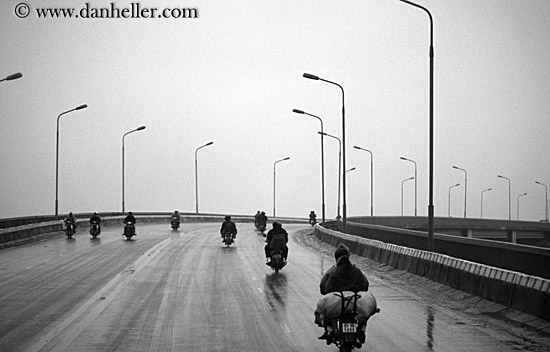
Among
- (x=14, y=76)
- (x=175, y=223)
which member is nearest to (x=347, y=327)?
(x=14, y=76)

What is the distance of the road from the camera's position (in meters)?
13.3

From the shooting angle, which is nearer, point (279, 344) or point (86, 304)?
point (279, 344)

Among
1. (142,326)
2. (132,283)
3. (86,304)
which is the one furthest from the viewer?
(132,283)

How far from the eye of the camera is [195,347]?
501 inches

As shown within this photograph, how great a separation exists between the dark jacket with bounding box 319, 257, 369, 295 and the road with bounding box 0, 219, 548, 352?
1057 millimetres

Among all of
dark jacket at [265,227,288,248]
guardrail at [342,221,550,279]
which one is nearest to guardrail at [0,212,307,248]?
dark jacket at [265,227,288,248]

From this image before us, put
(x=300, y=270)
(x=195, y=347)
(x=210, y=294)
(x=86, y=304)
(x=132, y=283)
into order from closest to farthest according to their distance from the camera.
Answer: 1. (x=195, y=347)
2. (x=86, y=304)
3. (x=210, y=294)
4. (x=132, y=283)
5. (x=300, y=270)

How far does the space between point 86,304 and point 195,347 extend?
635cm

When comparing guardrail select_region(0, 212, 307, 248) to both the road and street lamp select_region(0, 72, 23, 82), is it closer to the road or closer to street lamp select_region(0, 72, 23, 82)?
street lamp select_region(0, 72, 23, 82)

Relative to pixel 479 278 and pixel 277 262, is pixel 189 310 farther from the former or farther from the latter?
pixel 277 262

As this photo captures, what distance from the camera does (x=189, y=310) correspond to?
17266mm

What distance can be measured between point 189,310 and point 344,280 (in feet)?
19.1

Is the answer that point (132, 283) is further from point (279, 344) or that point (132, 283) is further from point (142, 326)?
point (279, 344)

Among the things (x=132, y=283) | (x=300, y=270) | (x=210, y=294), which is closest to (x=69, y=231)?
(x=300, y=270)
